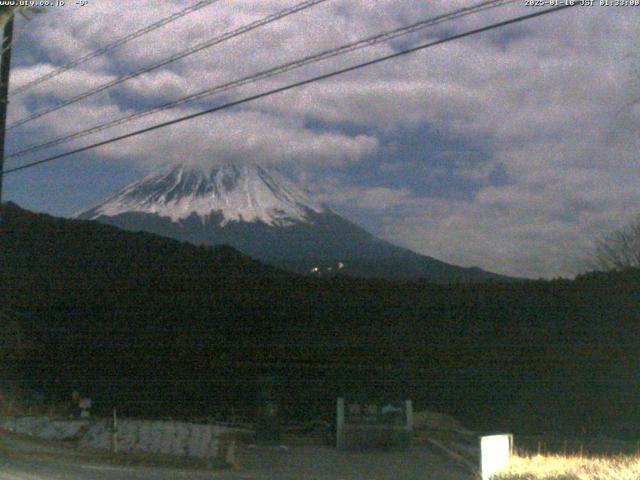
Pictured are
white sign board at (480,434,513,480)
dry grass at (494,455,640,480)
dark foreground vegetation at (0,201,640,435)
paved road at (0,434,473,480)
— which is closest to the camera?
dry grass at (494,455,640,480)

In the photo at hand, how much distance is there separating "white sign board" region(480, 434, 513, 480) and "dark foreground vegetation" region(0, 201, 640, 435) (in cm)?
1188

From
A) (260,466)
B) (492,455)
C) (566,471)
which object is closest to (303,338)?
(260,466)

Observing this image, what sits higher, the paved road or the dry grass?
the dry grass

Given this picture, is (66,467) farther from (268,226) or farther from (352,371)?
(268,226)

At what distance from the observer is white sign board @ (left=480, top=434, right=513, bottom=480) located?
950 centimetres

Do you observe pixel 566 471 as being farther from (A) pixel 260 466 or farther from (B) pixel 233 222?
(B) pixel 233 222

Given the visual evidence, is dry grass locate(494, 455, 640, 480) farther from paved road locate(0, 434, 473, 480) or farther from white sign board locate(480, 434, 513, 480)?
paved road locate(0, 434, 473, 480)

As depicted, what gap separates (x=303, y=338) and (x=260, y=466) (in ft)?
33.6

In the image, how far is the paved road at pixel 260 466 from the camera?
36.6ft

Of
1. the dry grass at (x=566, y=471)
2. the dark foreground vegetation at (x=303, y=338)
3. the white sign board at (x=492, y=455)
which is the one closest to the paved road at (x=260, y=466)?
the white sign board at (x=492, y=455)

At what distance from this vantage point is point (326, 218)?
189 ft

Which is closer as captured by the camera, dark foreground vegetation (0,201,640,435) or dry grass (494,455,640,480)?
dry grass (494,455,640,480)

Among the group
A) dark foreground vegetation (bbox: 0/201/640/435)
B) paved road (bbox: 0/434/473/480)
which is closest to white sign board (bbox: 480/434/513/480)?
paved road (bbox: 0/434/473/480)

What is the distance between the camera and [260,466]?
14.2 meters
